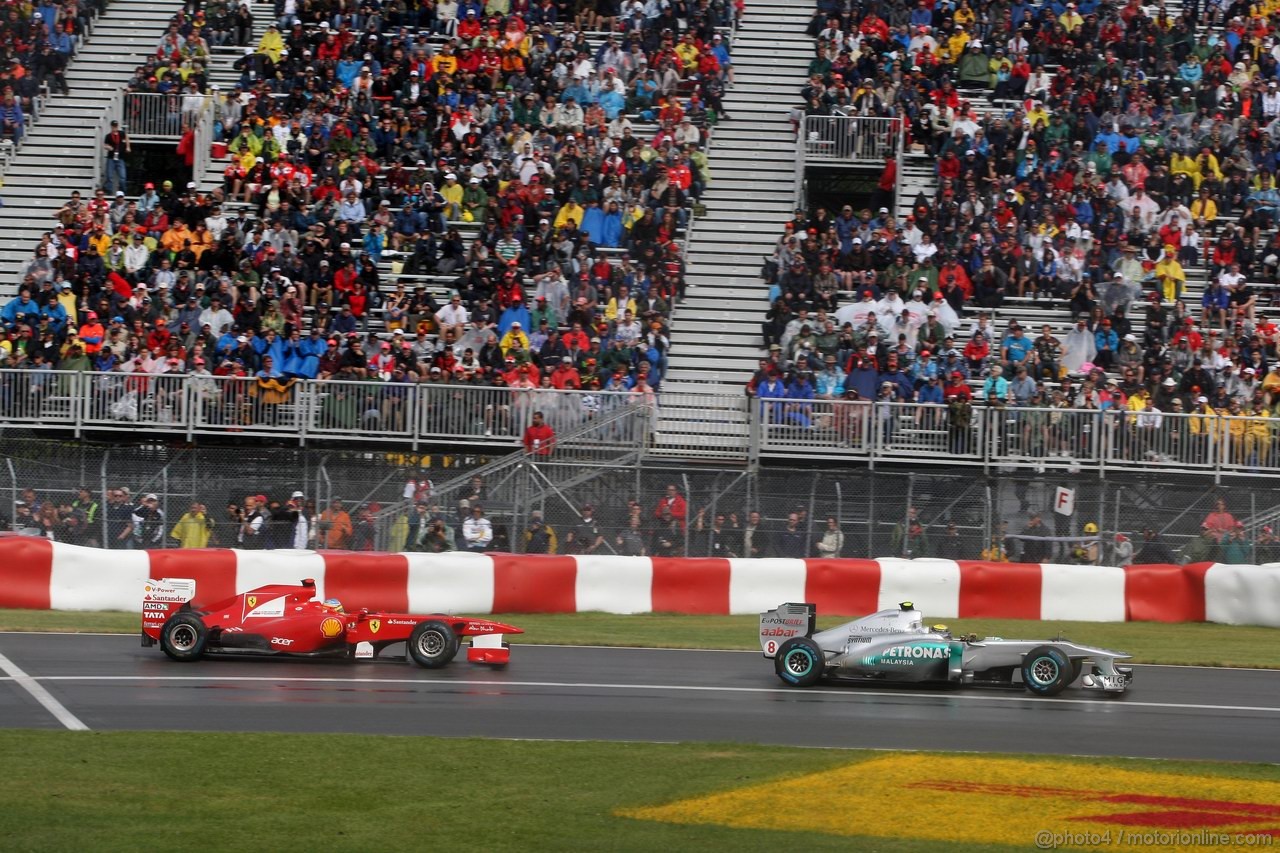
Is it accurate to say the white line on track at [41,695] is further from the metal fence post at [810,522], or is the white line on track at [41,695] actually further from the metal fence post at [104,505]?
the metal fence post at [810,522]

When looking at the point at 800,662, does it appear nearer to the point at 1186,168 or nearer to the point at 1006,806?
the point at 1006,806

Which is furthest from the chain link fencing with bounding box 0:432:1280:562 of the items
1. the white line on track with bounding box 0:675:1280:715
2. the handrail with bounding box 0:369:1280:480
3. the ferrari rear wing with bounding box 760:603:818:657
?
the white line on track with bounding box 0:675:1280:715

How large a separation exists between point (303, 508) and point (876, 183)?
15473mm

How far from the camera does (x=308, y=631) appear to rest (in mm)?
16469

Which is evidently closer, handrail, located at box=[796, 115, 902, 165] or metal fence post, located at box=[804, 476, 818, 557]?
metal fence post, located at box=[804, 476, 818, 557]

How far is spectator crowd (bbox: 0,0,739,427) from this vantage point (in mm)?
26797

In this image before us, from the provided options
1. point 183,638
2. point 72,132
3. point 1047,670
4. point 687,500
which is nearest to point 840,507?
point 687,500

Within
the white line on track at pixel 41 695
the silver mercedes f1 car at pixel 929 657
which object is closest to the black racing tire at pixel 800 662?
the silver mercedes f1 car at pixel 929 657

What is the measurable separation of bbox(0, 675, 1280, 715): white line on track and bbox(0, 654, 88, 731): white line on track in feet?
0.57

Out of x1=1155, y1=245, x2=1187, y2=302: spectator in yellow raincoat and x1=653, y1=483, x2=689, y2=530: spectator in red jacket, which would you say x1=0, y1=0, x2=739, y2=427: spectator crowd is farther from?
x1=1155, y1=245, x2=1187, y2=302: spectator in yellow raincoat

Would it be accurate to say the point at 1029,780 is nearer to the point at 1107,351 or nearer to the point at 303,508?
the point at 303,508

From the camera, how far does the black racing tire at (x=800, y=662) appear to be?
16.0 metres

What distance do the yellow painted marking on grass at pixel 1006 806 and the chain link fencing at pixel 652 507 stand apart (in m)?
9.04

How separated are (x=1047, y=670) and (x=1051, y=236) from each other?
48.3 ft
